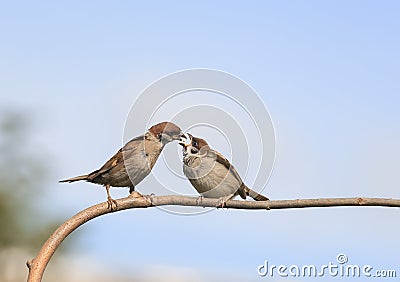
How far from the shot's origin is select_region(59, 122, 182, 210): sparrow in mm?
3705

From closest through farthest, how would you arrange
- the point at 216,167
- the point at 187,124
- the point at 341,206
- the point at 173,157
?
1. the point at 341,206
2. the point at 187,124
3. the point at 173,157
4. the point at 216,167

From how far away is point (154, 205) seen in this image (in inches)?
108

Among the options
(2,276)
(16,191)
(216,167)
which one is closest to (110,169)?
(216,167)

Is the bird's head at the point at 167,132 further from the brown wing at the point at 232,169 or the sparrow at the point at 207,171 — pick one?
the brown wing at the point at 232,169

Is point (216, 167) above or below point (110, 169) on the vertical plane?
above

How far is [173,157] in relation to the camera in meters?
3.69

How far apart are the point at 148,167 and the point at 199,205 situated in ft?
2.40

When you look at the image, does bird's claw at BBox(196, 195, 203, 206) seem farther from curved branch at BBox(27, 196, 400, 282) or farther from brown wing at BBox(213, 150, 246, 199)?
brown wing at BBox(213, 150, 246, 199)

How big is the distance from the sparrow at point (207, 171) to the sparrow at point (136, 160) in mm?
114

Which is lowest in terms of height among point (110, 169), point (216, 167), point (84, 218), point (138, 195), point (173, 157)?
point (84, 218)

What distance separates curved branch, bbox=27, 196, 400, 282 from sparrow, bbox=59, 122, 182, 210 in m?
0.60

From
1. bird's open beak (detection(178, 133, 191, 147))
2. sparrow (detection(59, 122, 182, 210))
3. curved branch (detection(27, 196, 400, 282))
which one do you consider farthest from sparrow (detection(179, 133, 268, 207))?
curved branch (detection(27, 196, 400, 282))

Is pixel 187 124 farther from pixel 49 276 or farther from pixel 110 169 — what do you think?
pixel 49 276

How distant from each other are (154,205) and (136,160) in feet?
4.97
